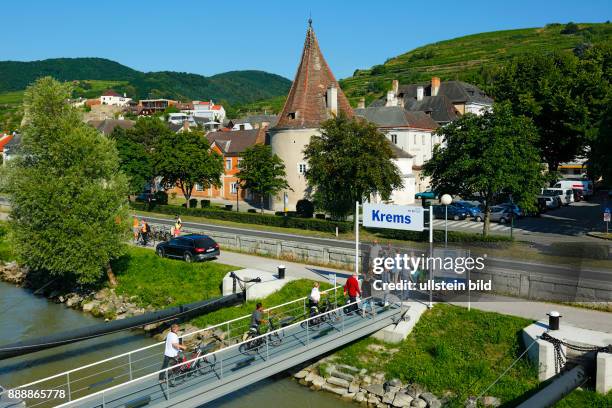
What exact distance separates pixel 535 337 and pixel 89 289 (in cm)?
2204

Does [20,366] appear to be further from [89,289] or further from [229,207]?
[229,207]

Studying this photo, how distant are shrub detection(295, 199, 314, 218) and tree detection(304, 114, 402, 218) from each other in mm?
7707

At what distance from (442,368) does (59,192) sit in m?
18.7

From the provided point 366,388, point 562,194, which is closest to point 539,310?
point 366,388

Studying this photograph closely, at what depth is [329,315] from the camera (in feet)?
61.6

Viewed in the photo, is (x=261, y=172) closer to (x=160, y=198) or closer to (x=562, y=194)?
(x=160, y=198)

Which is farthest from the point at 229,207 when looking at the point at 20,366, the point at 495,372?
the point at 495,372

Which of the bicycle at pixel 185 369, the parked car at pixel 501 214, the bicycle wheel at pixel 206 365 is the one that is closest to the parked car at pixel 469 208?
the parked car at pixel 501 214

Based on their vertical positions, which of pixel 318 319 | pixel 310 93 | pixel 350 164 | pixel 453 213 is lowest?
pixel 318 319

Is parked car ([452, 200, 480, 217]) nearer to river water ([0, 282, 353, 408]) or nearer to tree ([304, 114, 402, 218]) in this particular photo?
tree ([304, 114, 402, 218])

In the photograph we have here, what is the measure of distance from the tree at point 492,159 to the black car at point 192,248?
14.8 meters

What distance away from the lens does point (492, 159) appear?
105 ft

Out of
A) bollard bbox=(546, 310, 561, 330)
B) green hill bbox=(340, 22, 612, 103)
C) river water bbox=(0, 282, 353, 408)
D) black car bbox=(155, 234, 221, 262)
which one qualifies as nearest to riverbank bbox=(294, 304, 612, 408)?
river water bbox=(0, 282, 353, 408)

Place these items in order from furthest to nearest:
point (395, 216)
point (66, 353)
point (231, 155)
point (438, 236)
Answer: point (231, 155) < point (438, 236) < point (66, 353) < point (395, 216)
